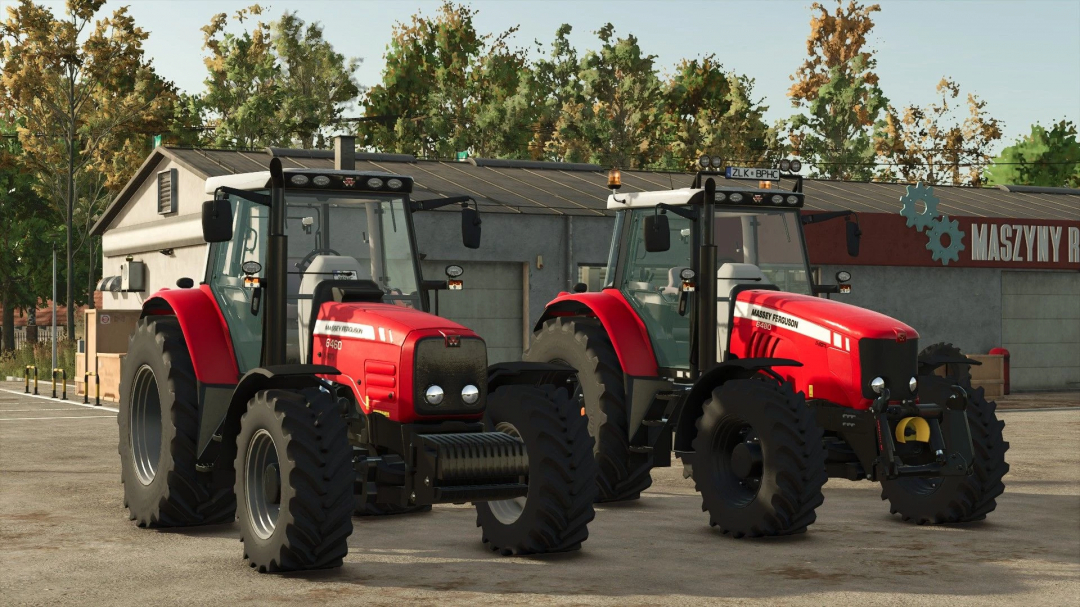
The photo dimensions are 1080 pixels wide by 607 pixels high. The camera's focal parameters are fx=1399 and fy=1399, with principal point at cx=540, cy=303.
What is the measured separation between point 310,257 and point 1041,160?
5470 cm

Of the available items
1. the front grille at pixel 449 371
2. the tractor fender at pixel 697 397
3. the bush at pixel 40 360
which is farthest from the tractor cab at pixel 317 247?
the bush at pixel 40 360

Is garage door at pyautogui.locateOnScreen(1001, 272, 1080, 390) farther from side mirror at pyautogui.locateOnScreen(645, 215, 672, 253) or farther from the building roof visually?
side mirror at pyautogui.locateOnScreen(645, 215, 672, 253)

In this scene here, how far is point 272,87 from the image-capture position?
4972 cm

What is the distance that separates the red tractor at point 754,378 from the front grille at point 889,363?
0.01 metres

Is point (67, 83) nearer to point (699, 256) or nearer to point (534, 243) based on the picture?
point (534, 243)

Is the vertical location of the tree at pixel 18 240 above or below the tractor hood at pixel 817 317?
above

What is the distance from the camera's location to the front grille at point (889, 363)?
10.5m

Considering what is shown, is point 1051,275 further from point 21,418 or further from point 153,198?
point 21,418

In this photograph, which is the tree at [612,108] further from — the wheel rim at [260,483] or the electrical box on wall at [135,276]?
the wheel rim at [260,483]

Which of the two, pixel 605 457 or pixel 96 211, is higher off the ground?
pixel 96 211

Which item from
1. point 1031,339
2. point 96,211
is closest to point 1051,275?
point 1031,339

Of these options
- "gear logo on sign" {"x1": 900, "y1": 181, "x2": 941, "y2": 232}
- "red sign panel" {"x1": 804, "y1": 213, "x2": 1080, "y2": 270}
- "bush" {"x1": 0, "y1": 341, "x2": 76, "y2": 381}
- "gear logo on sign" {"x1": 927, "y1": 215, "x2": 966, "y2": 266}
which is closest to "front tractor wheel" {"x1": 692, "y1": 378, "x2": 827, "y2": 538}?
"red sign panel" {"x1": 804, "y1": 213, "x2": 1080, "y2": 270}

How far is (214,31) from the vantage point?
2020 inches

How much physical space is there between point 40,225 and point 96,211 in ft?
19.3
